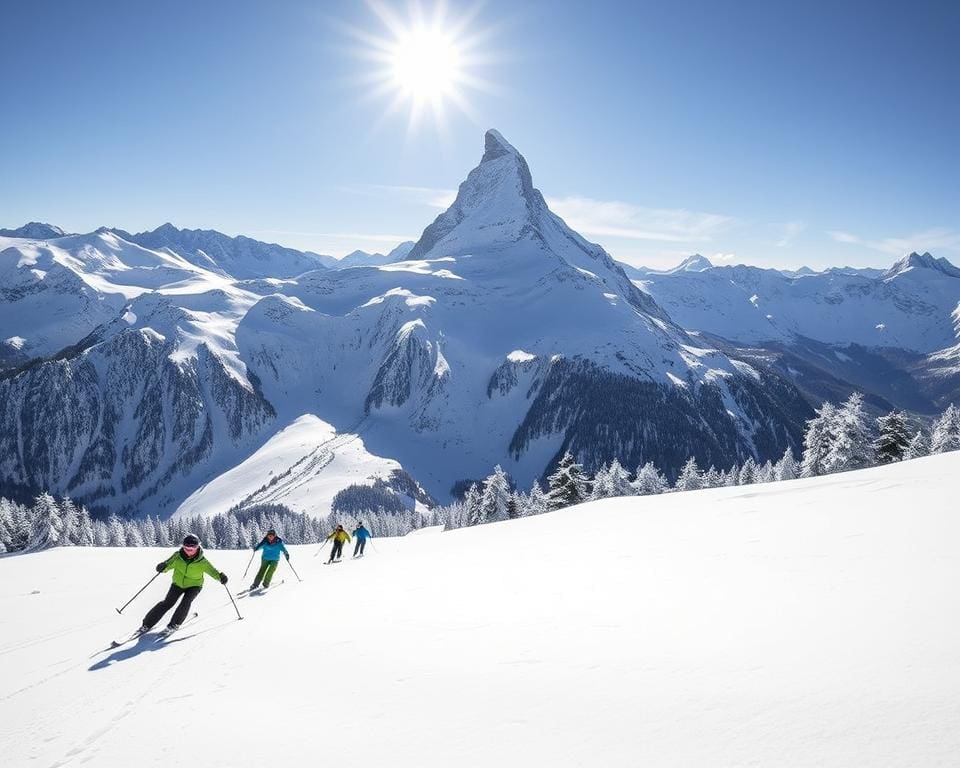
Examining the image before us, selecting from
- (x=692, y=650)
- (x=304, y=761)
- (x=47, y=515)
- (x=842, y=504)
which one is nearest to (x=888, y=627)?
(x=692, y=650)

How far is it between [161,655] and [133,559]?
87.5ft

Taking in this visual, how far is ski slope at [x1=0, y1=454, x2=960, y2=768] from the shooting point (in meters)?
4.27

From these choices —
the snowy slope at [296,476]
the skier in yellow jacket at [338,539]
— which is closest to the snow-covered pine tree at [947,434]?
the skier in yellow jacket at [338,539]

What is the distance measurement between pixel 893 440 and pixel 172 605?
51.3 m

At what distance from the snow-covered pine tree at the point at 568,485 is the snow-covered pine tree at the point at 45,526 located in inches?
2483

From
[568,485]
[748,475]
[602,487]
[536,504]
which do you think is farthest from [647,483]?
[748,475]

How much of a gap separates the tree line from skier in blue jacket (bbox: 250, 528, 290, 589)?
2920 cm

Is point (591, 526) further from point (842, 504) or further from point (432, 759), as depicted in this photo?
point (432, 759)

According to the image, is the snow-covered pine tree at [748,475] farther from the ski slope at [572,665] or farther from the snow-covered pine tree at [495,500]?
the ski slope at [572,665]

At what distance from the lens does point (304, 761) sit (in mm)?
4668

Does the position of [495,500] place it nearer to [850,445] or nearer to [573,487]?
[573,487]

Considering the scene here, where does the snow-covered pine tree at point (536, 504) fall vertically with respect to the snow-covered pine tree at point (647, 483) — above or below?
below

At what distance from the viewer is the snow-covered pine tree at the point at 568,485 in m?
50.0

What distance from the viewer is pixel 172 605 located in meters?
11.4
